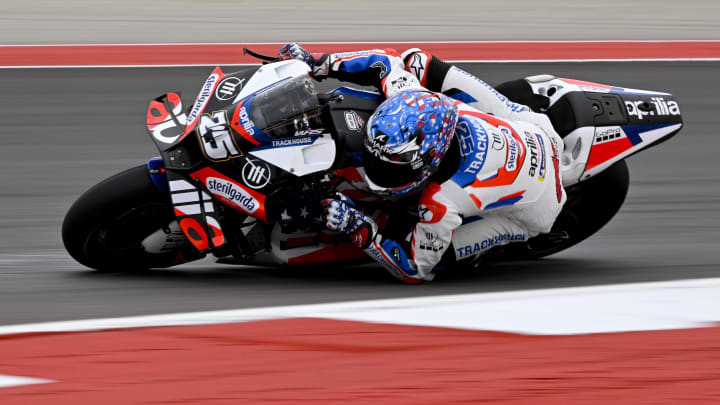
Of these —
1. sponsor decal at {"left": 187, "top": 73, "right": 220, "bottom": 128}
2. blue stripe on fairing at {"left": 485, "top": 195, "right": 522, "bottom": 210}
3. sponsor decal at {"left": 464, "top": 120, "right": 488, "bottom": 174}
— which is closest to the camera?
sponsor decal at {"left": 187, "top": 73, "right": 220, "bottom": 128}

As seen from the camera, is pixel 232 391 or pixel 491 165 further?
pixel 491 165

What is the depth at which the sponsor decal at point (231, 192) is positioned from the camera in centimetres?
472

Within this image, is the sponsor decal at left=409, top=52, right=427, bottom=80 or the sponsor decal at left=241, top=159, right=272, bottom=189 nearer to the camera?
the sponsor decal at left=241, top=159, right=272, bottom=189

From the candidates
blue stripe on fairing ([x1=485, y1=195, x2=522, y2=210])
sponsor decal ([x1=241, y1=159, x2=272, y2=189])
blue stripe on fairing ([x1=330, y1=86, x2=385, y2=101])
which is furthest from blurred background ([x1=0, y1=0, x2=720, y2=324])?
blue stripe on fairing ([x1=330, y1=86, x2=385, y2=101])

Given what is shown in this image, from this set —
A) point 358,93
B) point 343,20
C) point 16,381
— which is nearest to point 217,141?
point 358,93

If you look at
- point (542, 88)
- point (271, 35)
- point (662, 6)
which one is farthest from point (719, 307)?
point (662, 6)

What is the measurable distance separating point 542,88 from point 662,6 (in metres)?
12.4

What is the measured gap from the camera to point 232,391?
11.0 feet

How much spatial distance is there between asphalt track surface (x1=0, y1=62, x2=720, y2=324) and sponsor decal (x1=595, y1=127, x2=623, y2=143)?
80cm

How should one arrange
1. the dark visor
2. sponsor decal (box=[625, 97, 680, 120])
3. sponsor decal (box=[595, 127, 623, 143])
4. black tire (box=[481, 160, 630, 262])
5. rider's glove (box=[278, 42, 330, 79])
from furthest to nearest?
black tire (box=[481, 160, 630, 262]) → sponsor decal (box=[625, 97, 680, 120]) → sponsor decal (box=[595, 127, 623, 143]) → rider's glove (box=[278, 42, 330, 79]) → the dark visor

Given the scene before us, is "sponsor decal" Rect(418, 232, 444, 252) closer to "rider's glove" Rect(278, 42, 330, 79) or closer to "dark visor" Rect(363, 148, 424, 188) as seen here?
"dark visor" Rect(363, 148, 424, 188)

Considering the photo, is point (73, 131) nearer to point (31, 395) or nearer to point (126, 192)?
point (126, 192)

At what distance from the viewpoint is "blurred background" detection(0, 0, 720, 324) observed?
17.0ft

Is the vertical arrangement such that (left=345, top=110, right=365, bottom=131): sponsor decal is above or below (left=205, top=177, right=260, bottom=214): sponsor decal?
above
